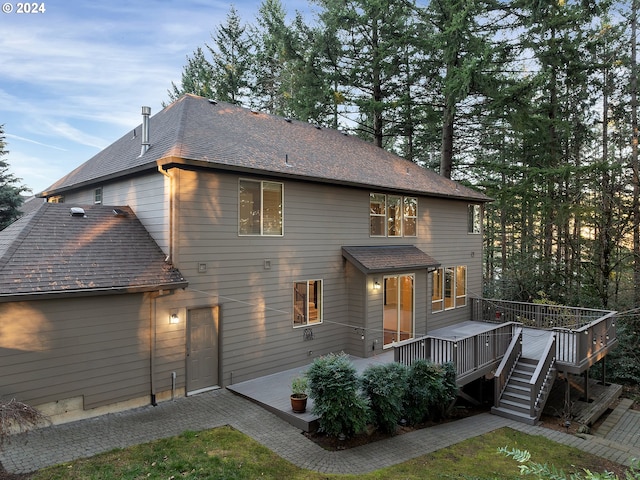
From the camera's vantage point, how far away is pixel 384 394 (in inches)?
291

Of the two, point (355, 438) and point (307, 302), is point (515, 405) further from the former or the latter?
point (307, 302)

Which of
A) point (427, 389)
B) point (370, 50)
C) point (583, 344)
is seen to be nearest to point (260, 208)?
point (427, 389)

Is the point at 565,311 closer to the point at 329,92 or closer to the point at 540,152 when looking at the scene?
the point at 540,152

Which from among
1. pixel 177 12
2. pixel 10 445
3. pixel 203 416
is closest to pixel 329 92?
pixel 177 12

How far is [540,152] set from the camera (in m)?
18.1

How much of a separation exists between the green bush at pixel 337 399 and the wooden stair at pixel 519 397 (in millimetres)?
4329

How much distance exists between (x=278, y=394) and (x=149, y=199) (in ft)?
16.2

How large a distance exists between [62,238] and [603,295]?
54.6 ft

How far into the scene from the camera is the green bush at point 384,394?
24.4 feet

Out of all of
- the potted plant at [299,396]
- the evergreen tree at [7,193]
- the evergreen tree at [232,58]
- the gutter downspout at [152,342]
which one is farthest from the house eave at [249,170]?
the evergreen tree at [232,58]

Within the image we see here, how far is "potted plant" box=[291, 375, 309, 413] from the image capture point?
7496mm

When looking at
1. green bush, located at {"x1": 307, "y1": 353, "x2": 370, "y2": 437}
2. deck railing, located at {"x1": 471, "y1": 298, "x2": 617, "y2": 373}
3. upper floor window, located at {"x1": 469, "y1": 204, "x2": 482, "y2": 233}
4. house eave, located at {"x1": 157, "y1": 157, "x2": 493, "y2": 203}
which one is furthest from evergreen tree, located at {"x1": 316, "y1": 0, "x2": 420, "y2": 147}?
green bush, located at {"x1": 307, "y1": 353, "x2": 370, "y2": 437}

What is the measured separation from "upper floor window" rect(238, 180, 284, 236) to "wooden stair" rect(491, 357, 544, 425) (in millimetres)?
6705

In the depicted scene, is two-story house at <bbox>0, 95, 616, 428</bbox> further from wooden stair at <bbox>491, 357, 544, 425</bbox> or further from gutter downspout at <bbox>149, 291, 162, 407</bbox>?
wooden stair at <bbox>491, 357, 544, 425</bbox>
